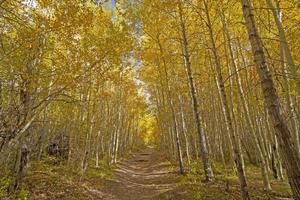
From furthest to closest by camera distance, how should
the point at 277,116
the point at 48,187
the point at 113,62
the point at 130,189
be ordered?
the point at 130,189
the point at 113,62
the point at 48,187
the point at 277,116

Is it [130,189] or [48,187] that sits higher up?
[48,187]

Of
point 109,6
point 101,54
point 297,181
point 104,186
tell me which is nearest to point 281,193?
point 297,181

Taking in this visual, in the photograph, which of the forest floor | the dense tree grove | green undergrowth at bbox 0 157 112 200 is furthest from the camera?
the forest floor

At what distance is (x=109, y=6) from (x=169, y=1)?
21.1 ft

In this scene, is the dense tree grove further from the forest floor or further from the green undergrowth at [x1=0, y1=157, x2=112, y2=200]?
the forest floor

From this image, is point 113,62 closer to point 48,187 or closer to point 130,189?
point 48,187

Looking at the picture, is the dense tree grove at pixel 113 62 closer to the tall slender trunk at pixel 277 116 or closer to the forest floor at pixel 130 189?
the tall slender trunk at pixel 277 116

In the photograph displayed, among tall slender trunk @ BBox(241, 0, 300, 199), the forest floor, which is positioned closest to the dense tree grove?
tall slender trunk @ BBox(241, 0, 300, 199)

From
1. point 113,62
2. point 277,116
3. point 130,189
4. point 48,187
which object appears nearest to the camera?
point 277,116

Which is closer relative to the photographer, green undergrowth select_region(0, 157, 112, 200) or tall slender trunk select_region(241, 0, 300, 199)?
tall slender trunk select_region(241, 0, 300, 199)

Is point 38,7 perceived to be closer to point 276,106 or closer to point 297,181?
point 276,106

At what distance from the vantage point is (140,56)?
14.0 meters

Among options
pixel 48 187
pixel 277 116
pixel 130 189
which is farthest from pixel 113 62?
pixel 277 116

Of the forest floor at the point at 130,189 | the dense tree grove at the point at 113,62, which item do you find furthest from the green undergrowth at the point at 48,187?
the dense tree grove at the point at 113,62
